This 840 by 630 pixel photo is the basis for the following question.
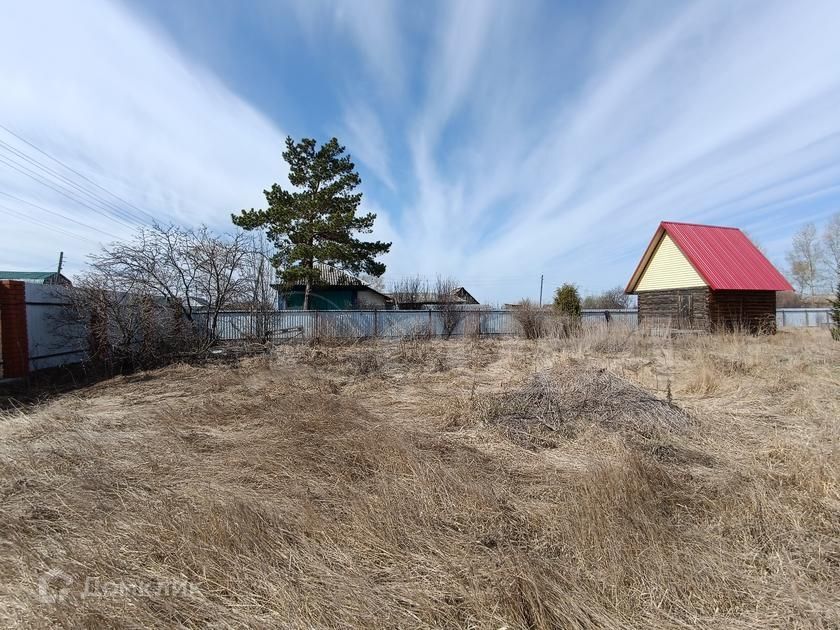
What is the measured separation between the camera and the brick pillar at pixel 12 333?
8047 millimetres

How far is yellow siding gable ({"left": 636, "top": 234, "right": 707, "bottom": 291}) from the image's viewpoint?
18.1 metres

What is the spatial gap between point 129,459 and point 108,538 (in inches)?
64.5

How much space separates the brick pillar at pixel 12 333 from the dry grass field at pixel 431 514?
3626mm

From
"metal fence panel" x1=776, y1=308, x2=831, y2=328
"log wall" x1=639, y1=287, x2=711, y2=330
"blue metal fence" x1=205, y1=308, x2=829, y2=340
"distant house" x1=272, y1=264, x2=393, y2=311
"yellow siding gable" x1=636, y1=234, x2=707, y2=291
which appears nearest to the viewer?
"blue metal fence" x1=205, y1=308, x2=829, y2=340

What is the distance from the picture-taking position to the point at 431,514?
269 cm

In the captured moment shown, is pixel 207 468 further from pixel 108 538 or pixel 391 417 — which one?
pixel 391 417

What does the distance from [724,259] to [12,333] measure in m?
26.3

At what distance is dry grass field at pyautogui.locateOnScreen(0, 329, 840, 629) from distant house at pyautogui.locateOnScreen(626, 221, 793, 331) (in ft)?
46.5

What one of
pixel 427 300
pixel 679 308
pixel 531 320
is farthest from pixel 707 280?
pixel 427 300

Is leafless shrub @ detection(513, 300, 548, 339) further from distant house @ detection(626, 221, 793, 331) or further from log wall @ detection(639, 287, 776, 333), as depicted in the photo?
distant house @ detection(626, 221, 793, 331)

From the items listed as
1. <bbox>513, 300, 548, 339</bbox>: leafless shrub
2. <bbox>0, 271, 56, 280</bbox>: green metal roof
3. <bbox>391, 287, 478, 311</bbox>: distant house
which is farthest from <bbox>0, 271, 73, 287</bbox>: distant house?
<bbox>513, 300, 548, 339</bbox>: leafless shrub

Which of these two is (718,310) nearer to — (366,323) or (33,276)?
(366,323)

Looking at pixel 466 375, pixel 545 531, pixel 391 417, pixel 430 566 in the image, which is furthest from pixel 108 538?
pixel 466 375

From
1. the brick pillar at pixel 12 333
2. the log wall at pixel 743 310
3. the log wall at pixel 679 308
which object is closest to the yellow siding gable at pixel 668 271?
the log wall at pixel 679 308
